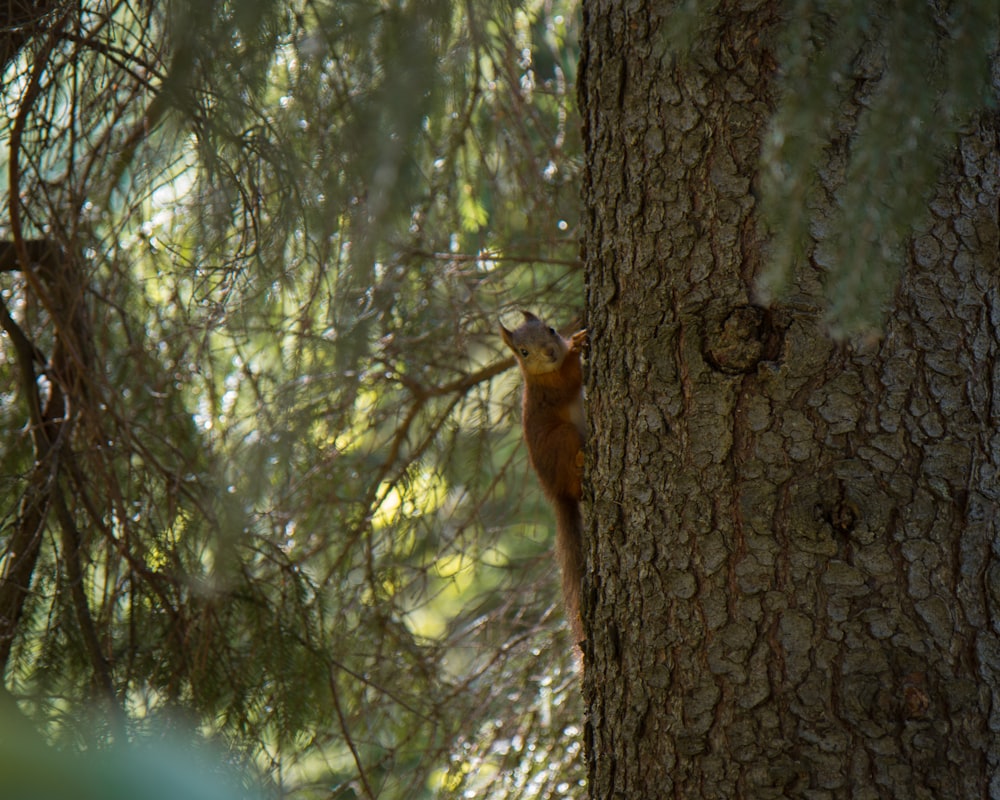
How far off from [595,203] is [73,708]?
4.83ft

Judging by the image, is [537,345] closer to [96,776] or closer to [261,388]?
[261,388]

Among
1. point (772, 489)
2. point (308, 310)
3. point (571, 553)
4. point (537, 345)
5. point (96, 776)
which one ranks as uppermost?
point (537, 345)

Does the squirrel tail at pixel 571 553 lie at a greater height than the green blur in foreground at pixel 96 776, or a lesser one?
greater

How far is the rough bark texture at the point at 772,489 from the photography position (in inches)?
51.4

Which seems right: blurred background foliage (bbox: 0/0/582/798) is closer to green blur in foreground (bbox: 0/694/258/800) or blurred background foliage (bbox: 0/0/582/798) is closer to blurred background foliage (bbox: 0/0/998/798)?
blurred background foliage (bbox: 0/0/998/798)

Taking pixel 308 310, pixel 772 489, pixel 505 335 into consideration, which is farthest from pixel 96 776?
pixel 505 335

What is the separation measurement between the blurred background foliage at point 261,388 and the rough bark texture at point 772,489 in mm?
427

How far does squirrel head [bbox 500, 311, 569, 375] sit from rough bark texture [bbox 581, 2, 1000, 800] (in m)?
1.22

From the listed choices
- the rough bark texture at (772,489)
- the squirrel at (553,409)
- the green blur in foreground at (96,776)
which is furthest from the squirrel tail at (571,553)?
the green blur in foreground at (96,776)

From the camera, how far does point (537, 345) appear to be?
2805mm

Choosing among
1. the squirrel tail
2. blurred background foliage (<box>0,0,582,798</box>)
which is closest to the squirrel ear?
blurred background foliage (<box>0,0,582,798</box>)

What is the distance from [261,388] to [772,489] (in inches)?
72.2

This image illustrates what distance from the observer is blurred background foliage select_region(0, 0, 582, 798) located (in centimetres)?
181

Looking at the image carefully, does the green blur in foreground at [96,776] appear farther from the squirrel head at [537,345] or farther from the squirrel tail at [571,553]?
the squirrel head at [537,345]
